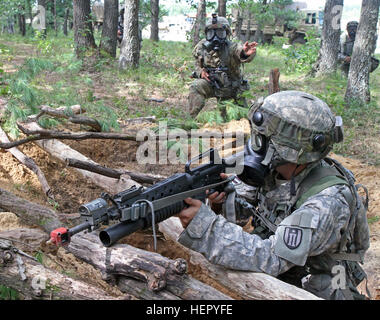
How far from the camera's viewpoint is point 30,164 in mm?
5031

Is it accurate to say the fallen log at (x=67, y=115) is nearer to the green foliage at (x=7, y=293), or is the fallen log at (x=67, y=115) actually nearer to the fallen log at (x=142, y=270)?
the fallen log at (x=142, y=270)

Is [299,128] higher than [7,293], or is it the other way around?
[299,128]

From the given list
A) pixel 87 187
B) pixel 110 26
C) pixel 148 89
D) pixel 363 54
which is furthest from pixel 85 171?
pixel 110 26

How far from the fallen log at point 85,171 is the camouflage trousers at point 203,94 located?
3773 mm

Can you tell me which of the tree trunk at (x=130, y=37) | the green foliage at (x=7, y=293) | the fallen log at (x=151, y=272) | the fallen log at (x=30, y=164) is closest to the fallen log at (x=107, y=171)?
the fallen log at (x=30, y=164)

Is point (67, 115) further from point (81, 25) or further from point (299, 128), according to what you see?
point (81, 25)

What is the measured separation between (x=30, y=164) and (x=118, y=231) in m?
3.35

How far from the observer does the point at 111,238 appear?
2100mm

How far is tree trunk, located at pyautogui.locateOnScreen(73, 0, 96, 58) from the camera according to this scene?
12.2 metres

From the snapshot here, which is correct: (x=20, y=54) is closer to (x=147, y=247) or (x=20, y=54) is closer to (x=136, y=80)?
(x=136, y=80)

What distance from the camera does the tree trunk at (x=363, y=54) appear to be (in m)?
9.62

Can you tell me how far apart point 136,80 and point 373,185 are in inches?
307
